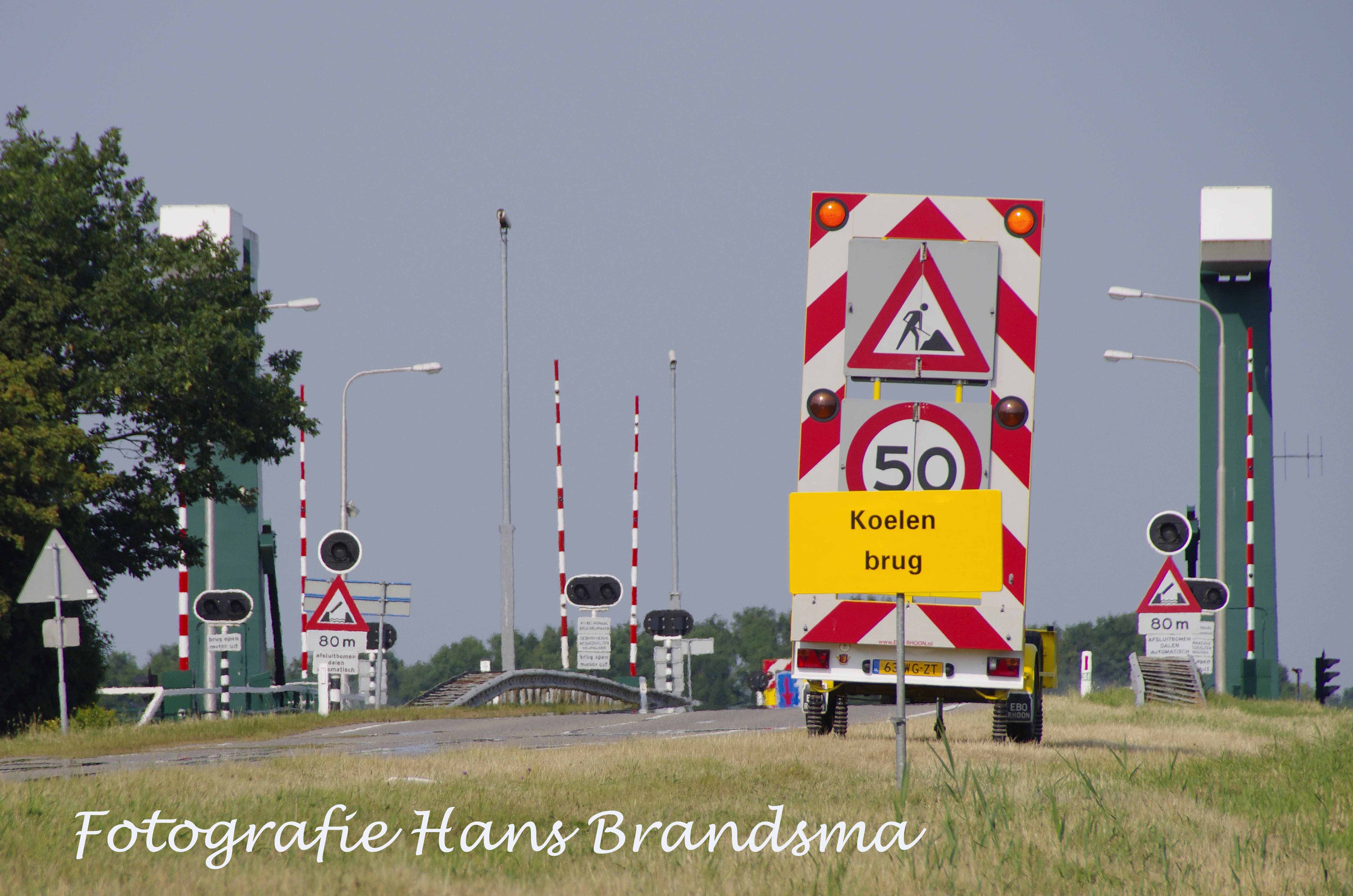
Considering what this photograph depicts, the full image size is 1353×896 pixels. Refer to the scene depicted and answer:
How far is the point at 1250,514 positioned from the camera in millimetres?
36375

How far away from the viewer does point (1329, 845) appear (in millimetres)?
7055

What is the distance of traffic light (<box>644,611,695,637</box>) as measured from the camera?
135ft

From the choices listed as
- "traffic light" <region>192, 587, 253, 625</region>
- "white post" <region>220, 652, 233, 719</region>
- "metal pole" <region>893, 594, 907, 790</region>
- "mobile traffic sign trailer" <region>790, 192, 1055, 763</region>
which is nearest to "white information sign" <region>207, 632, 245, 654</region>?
"traffic light" <region>192, 587, 253, 625</region>

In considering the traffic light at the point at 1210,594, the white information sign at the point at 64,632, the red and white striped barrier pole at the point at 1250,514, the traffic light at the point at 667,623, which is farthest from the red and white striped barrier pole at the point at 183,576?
→ the red and white striped barrier pole at the point at 1250,514

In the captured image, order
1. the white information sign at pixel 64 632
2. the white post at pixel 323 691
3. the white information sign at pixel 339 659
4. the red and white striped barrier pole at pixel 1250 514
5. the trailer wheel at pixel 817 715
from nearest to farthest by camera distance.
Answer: the trailer wheel at pixel 817 715
the white information sign at pixel 64 632
the white information sign at pixel 339 659
the white post at pixel 323 691
the red and white striped barrier pole at pixel 1250 514

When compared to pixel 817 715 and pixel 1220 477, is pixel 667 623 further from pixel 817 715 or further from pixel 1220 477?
pixel 817 715

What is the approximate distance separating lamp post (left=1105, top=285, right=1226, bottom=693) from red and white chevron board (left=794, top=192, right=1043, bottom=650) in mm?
20414

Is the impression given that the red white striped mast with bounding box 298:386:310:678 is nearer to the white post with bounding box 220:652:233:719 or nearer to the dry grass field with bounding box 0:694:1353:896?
the white post with bounding box 220:652:233:719

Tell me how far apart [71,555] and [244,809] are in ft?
41.0

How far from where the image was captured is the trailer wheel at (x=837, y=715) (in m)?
13.0

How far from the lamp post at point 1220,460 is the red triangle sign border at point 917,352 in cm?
2081

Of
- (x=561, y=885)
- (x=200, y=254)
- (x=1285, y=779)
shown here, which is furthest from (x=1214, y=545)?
(x=561, y=885)

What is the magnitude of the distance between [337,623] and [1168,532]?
12460 mm

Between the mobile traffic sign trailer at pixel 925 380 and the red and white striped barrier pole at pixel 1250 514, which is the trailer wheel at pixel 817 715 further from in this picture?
the red and white striped barrier pole at pixel 1250 514
